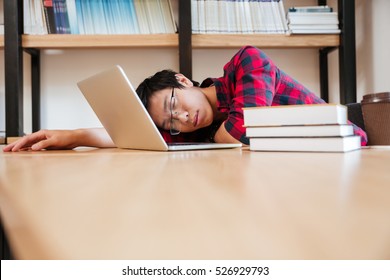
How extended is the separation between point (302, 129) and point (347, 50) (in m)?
1.20

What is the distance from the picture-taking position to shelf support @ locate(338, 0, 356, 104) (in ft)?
5.31

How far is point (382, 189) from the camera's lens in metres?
0.21

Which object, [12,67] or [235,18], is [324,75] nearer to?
[235,18]

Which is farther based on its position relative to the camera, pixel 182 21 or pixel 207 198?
pixel 182 21

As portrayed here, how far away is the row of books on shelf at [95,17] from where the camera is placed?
163cm

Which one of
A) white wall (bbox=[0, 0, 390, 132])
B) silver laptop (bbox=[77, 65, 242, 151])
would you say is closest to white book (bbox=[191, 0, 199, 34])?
white wall (bbox=[0, 0, 390, 132])

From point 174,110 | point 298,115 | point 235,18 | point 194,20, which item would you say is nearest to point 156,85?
point 174,110

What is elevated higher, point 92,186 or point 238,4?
point 238,4

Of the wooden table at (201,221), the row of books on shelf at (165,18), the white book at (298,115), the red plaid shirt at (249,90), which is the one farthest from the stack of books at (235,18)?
the wooden table at (201,221)

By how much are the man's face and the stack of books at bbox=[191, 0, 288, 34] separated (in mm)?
484

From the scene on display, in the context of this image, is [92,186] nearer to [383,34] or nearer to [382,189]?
[382,189]

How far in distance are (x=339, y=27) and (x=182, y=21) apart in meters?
0.75

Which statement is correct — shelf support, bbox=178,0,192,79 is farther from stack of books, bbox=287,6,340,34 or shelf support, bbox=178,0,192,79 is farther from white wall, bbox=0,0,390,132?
stack of books, bbox=287,6,340,34

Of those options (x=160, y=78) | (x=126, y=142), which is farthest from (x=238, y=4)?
(x=126, y=142)
